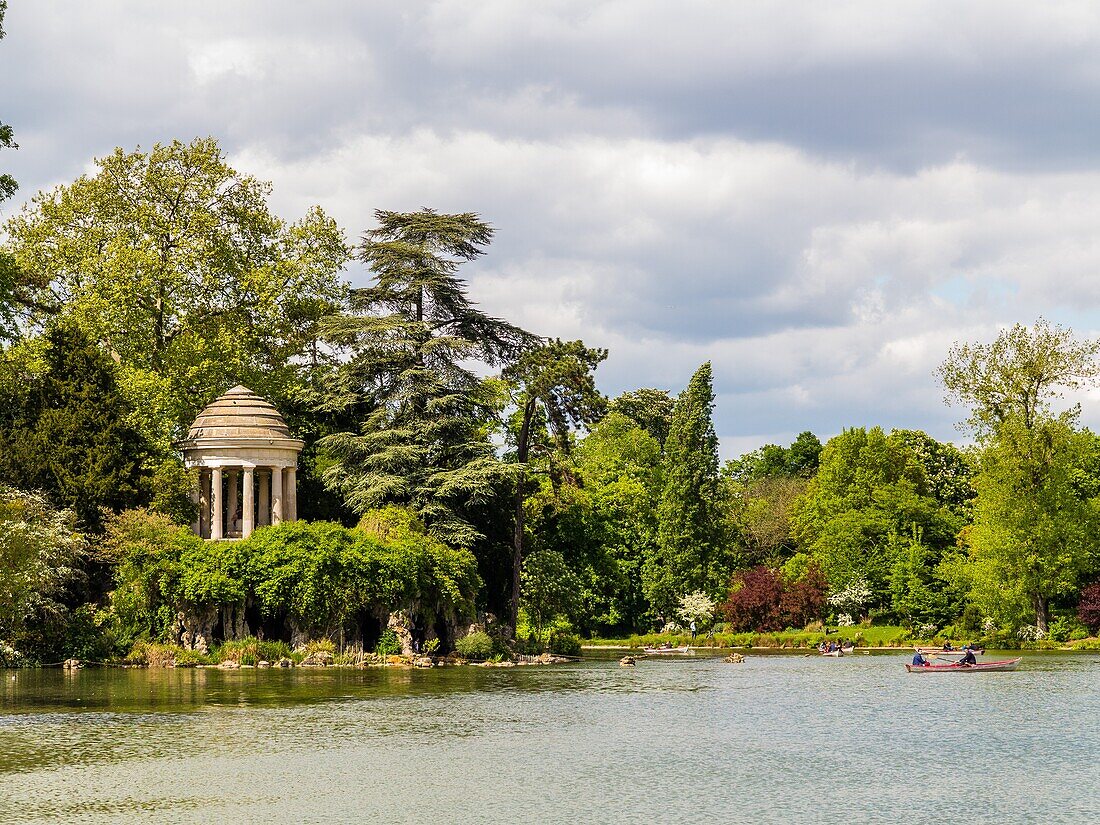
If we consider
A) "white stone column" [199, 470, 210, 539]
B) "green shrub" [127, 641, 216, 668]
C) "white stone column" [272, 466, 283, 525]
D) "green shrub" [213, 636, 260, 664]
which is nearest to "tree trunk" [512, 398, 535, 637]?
"white stone column" [272, 466, 283, 525]

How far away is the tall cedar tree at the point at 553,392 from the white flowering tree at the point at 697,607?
1675 centimetres

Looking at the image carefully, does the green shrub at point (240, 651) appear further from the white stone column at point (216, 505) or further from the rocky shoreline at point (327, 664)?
the white stone column at point (216, 505)

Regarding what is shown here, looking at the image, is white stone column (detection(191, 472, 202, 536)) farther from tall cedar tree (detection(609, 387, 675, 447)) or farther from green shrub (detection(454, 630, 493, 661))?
tall cedar tree (detection(609, 387, 675, 447))

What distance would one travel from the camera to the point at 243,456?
5700 cm

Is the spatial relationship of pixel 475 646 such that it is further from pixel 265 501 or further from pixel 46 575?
pixel 46 575

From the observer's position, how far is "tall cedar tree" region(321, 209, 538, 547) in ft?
192

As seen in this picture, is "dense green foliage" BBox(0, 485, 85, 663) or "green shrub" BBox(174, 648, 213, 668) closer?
"dense green foliage" BBox(0, 485, 85, 663)

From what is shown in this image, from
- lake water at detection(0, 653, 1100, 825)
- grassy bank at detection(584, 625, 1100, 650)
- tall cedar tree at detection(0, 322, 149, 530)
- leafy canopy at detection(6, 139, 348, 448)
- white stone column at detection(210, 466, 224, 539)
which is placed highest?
leafy canopy at detection(6, 139, 348, 448)

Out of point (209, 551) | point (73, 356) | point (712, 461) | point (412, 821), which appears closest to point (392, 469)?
point (209, 551)

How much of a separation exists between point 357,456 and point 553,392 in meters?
9.15

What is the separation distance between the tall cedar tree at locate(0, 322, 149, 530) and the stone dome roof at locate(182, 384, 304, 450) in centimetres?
266

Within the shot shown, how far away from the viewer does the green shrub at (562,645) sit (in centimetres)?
6058

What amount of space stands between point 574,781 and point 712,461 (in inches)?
2225

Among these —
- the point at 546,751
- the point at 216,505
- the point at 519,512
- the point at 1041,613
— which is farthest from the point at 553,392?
the point at 546,751
